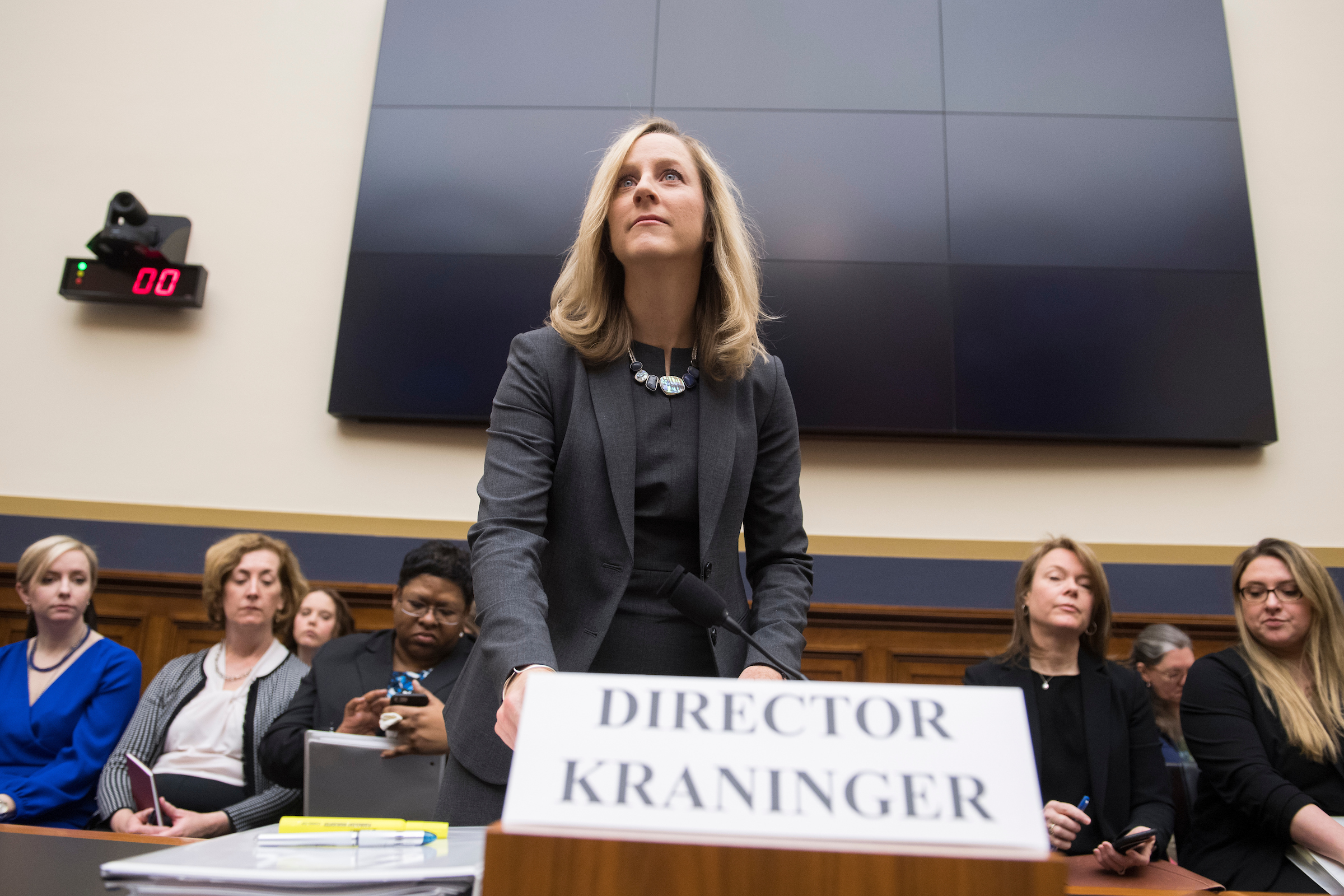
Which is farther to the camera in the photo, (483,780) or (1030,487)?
(1030,487)

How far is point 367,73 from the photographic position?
158 inches

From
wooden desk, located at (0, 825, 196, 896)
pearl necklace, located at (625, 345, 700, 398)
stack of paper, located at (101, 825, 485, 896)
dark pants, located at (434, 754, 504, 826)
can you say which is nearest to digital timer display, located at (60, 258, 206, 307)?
wooden desk, located at (0, 825, 196, 896)

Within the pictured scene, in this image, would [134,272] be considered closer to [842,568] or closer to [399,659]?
[399,659]

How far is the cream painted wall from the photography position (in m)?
3.46

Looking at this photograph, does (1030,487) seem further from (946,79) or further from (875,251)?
(946,79)

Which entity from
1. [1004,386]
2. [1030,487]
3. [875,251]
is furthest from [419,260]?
[1030,487]

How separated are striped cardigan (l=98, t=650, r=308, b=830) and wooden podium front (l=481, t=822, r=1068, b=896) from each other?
2121 millimetres

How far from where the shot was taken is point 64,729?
8.38 feet

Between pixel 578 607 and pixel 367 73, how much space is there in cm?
367

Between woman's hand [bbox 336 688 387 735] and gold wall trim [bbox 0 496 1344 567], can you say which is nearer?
woman's hand [bbox 336 688 387 735]

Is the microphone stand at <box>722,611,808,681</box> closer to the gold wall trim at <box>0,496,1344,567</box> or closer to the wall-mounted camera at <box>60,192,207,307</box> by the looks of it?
the gold wall trim at <box>0,496,1344,567</box>

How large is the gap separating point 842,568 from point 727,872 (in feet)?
9.80

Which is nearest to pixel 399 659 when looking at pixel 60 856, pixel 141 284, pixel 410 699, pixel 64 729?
pixel 410 699

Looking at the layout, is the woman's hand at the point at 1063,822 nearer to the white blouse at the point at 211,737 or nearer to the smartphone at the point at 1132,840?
the smartphone at the point at 1132,840
